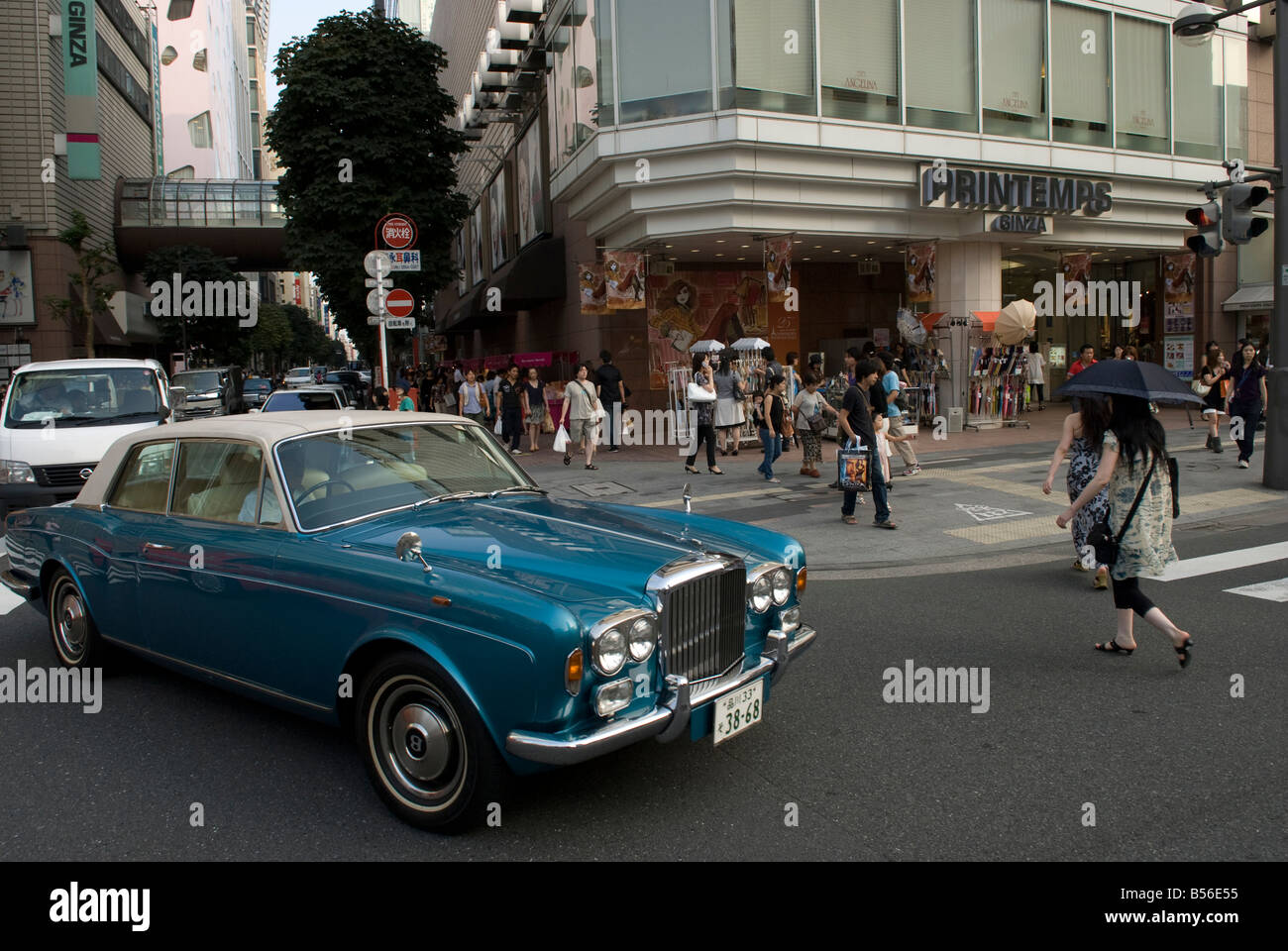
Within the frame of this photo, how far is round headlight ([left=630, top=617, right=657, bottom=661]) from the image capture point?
11.4ft

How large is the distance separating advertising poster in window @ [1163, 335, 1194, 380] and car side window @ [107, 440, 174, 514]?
23.9 m

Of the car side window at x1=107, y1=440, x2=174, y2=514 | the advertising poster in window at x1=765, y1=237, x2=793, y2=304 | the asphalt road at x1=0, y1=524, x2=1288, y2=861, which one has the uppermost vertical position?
the advertising poster in window at x1=765, y1=237, x2=793, y2=304

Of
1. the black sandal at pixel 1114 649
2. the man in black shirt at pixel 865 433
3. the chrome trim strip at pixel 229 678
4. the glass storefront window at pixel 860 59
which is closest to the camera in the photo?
the chrome trim strip at pixel 229 678

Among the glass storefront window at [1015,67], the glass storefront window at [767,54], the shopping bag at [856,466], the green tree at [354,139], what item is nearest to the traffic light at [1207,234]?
the shopping bag at [856,466]

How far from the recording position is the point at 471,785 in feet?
11.5

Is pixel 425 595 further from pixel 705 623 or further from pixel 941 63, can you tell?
pixel 941 63

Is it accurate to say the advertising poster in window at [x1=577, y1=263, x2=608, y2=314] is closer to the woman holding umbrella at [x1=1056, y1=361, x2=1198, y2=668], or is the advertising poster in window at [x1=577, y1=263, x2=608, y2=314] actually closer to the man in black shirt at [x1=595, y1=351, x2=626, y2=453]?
the man in black shirt at [x1=595, y1=351, x2=626, y2=453]

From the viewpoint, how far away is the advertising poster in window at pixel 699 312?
21047mm

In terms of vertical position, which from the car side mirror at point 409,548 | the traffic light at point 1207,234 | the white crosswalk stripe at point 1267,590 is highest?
the traffic light at point 1207,234

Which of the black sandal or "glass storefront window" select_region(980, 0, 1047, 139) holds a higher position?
"glass storefront window" select_region(980, 0, 1047, 139)

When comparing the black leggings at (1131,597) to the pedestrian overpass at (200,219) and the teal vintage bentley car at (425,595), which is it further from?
the pedestrian overpass at (200,219)

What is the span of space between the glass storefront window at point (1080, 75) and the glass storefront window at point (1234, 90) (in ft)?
12.8

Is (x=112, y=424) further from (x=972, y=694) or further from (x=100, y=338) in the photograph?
(x=100, y=338)

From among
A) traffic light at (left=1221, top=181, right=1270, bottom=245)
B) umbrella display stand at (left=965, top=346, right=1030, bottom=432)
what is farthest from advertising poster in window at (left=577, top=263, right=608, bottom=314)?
traffic light at (left=1221, top=181, right=1270, bottom=245)
